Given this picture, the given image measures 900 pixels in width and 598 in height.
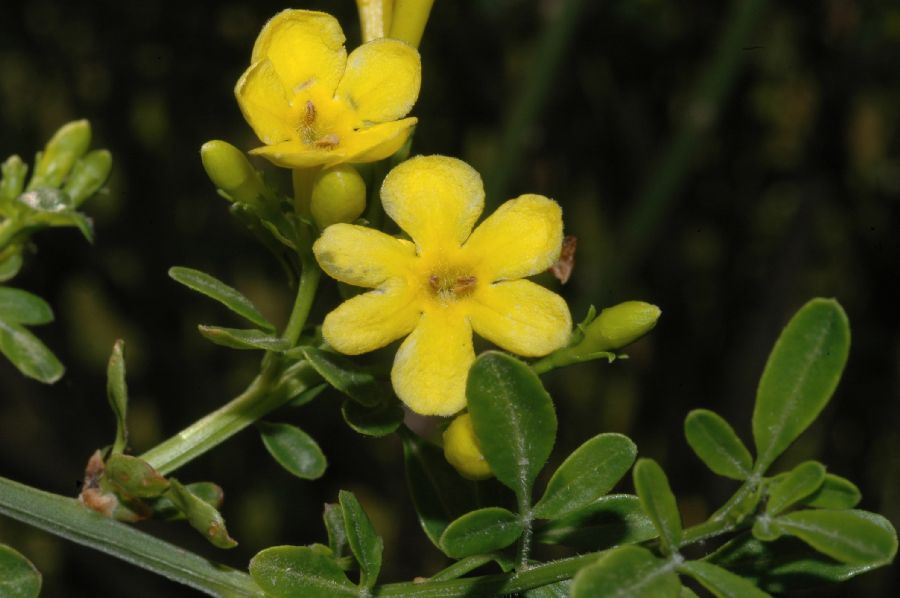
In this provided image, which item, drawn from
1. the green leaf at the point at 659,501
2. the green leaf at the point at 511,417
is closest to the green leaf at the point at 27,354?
the green leaf at the point at 511,417

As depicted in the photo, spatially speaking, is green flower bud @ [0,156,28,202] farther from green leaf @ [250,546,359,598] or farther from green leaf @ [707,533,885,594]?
green leaf @ [707,533,885,594]

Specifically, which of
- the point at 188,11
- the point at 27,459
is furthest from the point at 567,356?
the point at 188,11

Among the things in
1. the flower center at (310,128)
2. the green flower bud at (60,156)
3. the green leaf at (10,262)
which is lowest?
the green leaf at (10,262)

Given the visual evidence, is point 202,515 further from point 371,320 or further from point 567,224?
point 567,224

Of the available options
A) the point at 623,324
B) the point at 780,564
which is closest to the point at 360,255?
the point at 623,324

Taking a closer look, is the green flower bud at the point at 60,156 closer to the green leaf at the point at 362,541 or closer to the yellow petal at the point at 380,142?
the yellow petal at the point at 380,142

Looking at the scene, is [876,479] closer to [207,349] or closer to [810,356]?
[207,349]
